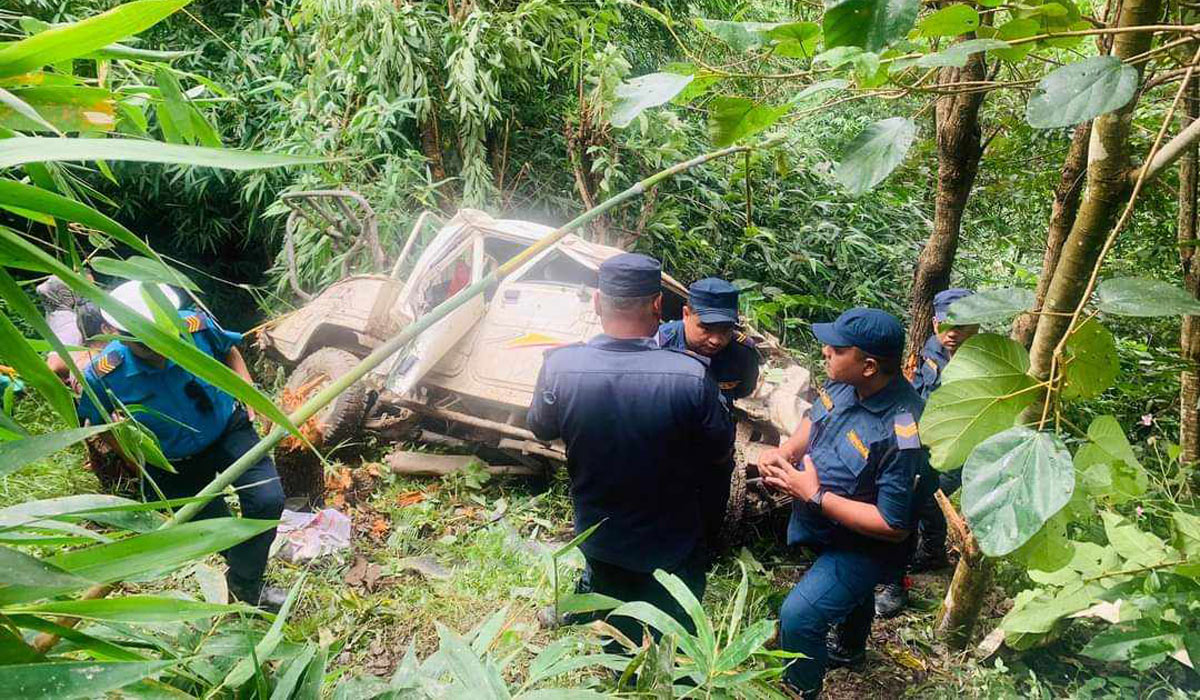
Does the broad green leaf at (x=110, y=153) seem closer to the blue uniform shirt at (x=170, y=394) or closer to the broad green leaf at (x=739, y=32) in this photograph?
the broad green leaf at (x=739, y=32)

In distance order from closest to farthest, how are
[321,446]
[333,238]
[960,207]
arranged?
[960,207], [321,446], [333,238]

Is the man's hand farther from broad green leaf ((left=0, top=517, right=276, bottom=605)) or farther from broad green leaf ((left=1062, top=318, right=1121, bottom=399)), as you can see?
broad green leaf ((left=0, top=517, right=276, bottom=605))

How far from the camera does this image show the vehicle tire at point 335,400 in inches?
184

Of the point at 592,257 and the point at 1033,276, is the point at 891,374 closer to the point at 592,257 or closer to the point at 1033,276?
the point at 592,257

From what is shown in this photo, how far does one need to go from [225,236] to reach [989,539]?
29.9ft

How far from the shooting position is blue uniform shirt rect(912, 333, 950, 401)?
3576mm

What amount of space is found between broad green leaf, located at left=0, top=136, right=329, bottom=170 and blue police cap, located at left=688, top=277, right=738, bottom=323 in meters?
2.65

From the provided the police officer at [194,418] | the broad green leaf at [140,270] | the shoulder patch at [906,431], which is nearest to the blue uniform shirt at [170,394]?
the police officer at [194,418]

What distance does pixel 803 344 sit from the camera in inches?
257

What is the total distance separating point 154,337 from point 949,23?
0.95 metres

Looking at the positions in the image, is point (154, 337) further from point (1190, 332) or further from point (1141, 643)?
point (1190, 332)

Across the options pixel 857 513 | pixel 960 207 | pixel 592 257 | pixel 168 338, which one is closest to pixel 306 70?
pixel 592 257

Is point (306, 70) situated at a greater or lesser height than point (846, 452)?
Result: greater

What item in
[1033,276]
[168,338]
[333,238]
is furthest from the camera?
[333,238]
